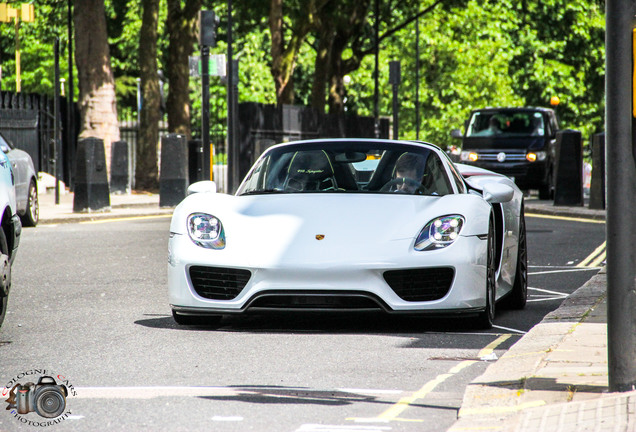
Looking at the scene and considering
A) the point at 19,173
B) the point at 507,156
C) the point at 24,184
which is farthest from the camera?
the point at 507,156

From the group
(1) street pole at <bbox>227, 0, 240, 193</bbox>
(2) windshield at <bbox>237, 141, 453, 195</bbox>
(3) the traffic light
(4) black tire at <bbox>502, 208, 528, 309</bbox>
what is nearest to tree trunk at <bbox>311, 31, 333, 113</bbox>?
(1) street pole at <bbox>227, 0, 240, 193</bbox>

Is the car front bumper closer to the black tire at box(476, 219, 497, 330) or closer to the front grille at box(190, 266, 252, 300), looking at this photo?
the front grille at box(190, 266, 252, 300)

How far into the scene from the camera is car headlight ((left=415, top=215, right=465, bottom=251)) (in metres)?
7.61

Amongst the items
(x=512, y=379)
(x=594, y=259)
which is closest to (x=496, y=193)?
(x=512, y=379)

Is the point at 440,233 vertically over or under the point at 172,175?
over

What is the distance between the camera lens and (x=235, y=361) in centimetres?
664

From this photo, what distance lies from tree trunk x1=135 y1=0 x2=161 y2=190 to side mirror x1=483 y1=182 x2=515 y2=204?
22.1m

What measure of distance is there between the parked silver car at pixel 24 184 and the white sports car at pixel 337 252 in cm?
915

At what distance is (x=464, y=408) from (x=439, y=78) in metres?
51.6

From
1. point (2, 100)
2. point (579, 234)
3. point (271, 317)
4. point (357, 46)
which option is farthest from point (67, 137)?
point (271, 317)

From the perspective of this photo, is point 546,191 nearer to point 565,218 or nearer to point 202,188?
point 565,218

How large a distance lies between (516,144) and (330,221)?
19.6m

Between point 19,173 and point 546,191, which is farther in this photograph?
point 546,191

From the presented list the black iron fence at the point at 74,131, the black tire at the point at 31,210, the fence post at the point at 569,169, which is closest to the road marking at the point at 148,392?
the black tire at the point at 31,210
